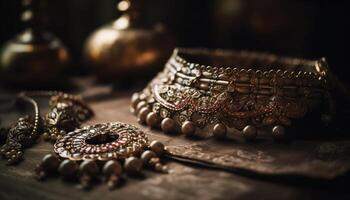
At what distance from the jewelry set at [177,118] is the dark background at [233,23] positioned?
711mm

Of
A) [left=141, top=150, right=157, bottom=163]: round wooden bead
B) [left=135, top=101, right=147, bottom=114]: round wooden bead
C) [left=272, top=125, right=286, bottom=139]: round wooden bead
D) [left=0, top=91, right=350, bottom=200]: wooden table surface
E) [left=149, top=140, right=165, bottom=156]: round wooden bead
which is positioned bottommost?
[left=0, top=91, right=350, bottom=200]: wooden table surface

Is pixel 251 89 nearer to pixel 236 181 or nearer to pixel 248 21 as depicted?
pixel 236 181

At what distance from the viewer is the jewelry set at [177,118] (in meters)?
0.90

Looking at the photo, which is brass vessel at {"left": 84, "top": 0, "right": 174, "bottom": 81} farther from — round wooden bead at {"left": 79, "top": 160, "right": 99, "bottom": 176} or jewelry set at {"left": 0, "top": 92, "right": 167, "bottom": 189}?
round wooden bead at {"left": 79, "top": 160, "right": 99, "bottom": 176}

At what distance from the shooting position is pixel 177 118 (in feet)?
3.63

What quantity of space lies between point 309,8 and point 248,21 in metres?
0.29

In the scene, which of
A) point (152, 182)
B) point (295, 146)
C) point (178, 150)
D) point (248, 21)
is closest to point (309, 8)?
point (248, 21)

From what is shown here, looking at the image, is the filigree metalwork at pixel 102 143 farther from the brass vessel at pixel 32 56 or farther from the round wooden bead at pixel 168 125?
the brass vessel at pixel 32 56

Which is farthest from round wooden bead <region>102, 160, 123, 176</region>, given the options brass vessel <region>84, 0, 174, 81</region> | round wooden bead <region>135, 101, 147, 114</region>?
brass vessel <region>84, 0, 174, 81</region>

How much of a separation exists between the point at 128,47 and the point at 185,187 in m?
0.87

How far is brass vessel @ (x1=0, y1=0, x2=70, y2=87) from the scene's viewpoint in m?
1.60

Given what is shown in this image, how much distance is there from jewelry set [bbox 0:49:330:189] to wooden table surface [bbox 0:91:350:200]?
30 mm

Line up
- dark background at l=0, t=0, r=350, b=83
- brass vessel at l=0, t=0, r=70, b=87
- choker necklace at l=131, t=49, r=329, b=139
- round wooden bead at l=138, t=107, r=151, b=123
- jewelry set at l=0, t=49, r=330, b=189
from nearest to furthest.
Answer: jewelry set at l=0, t=49, r=330, b=189 < choker necklace at l=131, t=49, r=329, b=139 < round wooden bead at l=138, t=107, r=151, b=123 < brass vessel at l=0, t=0, r=70, b=87 < dark background at l=0, t=0, r=350, b=83

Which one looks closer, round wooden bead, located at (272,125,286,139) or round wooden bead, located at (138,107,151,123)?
round wooden bead, located at (272,125,286,139)
